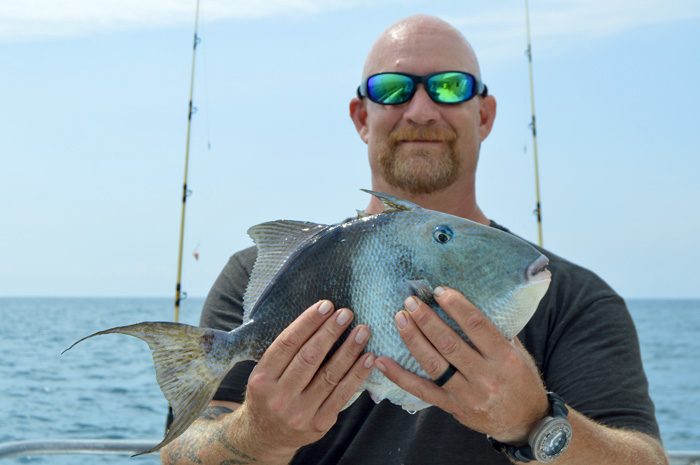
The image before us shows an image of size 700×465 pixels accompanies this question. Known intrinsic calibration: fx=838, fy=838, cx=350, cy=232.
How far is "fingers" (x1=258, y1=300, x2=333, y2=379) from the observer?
1.92 m

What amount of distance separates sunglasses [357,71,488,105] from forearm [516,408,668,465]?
1.33 metres

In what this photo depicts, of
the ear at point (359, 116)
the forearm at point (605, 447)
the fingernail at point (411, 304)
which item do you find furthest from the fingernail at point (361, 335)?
the ear at point (359, 116)

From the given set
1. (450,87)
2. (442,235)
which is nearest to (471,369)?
(442,235)

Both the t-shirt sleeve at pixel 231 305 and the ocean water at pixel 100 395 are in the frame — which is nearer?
the t-shirt sleeve at pixel 231 305

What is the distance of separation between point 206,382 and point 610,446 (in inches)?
47.3

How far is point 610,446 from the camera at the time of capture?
94.3 inches

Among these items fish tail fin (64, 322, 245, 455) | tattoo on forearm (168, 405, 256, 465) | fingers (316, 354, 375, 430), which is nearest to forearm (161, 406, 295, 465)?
tattoo on forearm (168, 405, 256, 465)

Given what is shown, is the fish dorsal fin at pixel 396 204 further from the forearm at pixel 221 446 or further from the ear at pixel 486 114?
the ear at pixel 486 114

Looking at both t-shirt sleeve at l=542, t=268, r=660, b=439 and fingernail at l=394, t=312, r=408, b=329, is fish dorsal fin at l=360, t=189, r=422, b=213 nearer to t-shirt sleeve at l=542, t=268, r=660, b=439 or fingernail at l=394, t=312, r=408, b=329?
fingernail at l=394, t=312, r=408, b=329

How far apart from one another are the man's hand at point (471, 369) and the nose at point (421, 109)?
4.10 feet

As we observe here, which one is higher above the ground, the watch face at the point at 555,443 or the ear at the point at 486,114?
the ear at the point at 486,114

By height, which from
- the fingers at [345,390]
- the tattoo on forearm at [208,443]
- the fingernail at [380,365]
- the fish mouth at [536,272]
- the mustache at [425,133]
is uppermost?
the mustache at [425,133]

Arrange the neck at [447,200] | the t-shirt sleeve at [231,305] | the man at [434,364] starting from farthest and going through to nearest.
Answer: the neck at [447,200] → the t-shirt sleeve at [231,305] → the man at [434,364]

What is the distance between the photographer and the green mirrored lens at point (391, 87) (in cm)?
313
